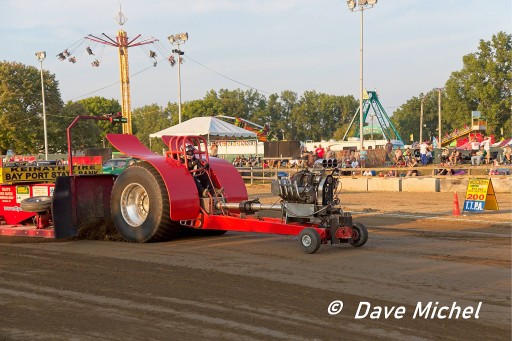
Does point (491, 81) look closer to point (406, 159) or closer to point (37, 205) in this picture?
point (406, 159)

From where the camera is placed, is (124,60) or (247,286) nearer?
(247,286)

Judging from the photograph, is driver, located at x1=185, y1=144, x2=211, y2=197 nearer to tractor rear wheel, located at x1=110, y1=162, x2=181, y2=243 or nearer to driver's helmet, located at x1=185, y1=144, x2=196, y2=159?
driver's helmet, located at x1=185, y1=144, x2=196, y2=159

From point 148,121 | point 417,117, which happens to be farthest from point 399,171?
point 148,121

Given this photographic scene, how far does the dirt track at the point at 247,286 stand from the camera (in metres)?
5.20

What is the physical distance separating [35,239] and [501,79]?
48.2 metres

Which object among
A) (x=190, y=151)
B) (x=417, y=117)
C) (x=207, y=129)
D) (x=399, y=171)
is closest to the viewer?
(x=190, y=151)

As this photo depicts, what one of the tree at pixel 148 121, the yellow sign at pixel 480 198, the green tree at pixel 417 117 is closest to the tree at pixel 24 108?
the tree at pixel 148 121

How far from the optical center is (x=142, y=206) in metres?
10.1

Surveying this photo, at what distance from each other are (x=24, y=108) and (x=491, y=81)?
3879cm

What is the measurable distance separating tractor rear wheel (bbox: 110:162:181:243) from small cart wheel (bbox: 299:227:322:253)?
215cm

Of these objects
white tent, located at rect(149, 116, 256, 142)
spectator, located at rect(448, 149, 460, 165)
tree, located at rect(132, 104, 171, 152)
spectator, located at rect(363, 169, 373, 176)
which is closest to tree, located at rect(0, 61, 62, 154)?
white tent, located at rect(149, 116, 256, 142)

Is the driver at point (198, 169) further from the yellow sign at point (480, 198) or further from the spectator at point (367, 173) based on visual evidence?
the spectator at point (367, 173)

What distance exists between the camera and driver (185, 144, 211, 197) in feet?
32.5

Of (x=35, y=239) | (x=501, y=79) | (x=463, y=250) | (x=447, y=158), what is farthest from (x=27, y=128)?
(x=463, y=250)
